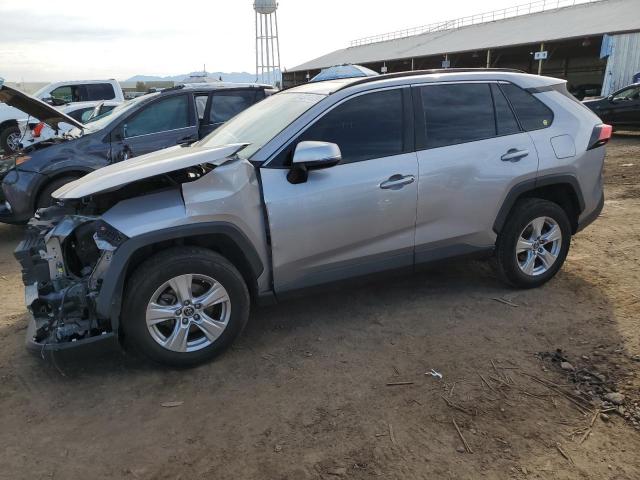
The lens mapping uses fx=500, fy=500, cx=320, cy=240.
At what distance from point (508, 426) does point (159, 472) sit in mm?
1806

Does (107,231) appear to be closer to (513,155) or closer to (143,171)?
(143,171)

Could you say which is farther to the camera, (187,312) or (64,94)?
(64,94)

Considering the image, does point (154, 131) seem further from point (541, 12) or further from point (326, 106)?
point (541, 12)

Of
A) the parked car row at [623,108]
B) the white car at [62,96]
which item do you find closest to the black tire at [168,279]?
the white car at [62,96]

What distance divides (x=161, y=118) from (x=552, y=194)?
5.16 meters

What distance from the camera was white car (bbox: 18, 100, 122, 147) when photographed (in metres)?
6.70

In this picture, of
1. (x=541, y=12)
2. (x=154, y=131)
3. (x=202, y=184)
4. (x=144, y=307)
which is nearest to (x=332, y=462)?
(x=144, y=307)

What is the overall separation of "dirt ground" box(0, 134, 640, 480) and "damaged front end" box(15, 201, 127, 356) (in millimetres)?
233

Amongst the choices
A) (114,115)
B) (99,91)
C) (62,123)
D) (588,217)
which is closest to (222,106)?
(114,115)

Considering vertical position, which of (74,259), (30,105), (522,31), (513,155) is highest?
(522,31)

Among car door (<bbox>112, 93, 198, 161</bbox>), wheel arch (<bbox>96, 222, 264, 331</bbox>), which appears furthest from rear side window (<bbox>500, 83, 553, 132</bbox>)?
car door (<bbox>112, 93, 198, 161</bbox>)

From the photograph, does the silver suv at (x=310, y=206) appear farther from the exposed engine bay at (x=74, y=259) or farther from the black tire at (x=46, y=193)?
the black tire at (x=46, y=193)

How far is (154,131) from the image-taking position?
688 cm

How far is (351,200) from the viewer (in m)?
3.48
